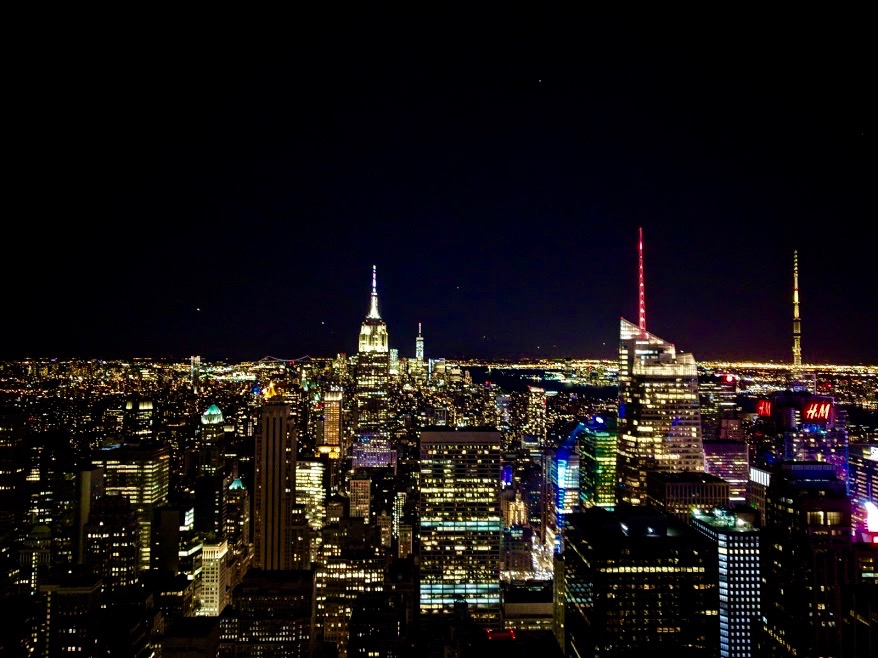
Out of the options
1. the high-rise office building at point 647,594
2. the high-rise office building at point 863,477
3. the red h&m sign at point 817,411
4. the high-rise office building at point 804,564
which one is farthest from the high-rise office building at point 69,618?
the red h&m sign at point 817,411

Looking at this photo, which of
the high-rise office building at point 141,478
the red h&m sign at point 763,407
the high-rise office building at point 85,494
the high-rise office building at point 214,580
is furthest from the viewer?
the red h&m sign at point 763,407

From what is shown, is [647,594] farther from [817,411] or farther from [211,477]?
[211,477]

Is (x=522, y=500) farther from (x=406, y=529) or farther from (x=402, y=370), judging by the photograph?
(x=402, y=370)

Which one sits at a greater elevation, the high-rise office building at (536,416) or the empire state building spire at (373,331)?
the empire state building spire at (373,331)

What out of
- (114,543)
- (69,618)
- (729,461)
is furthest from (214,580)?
(729,461)

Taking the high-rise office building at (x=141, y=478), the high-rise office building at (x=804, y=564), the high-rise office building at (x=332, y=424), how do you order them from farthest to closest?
the high-rise office building at (x=332, y=424) → the high-rise office building at (x=141, y=478) → the high-rise office building at (x=804, y=564)

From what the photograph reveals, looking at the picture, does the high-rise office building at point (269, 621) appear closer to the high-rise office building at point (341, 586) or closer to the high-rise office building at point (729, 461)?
the high-rise office building at point (341, 586)
